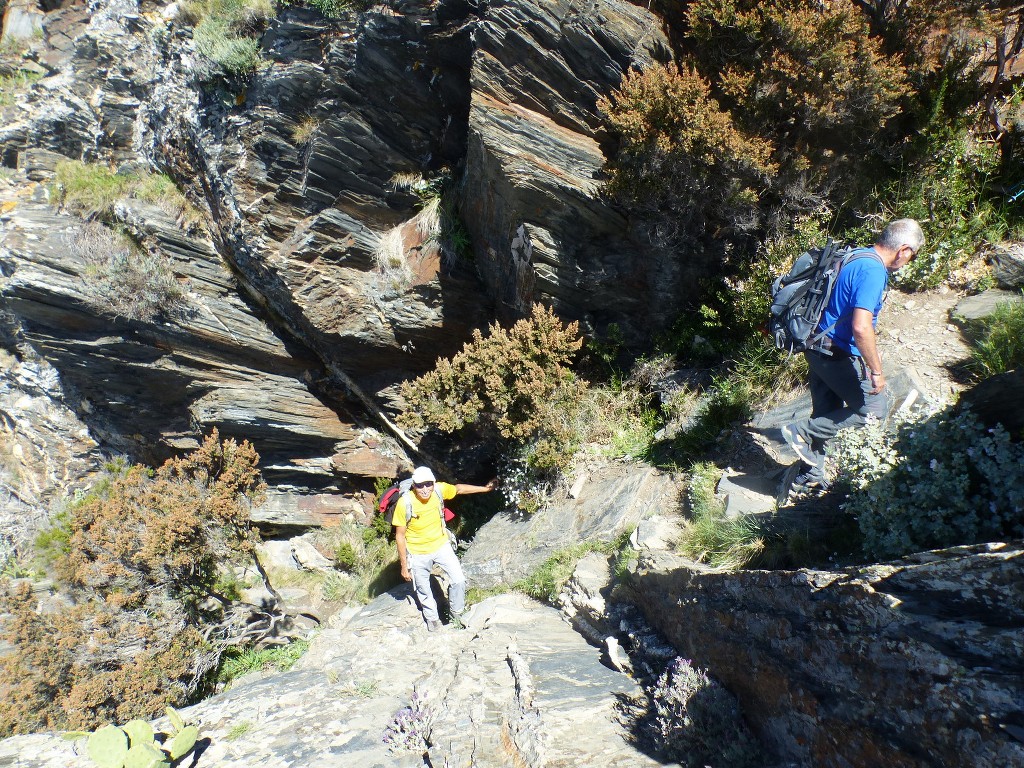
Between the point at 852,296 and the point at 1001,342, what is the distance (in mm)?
2053

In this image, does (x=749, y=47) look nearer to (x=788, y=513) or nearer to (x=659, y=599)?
(x=788, y=513)

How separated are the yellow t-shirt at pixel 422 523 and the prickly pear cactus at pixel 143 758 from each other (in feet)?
9.78

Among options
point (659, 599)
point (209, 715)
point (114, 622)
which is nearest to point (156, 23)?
point (114, 622)

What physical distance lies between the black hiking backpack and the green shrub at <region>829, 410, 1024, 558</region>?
3.54ft

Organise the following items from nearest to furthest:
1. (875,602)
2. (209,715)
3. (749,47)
→ 1. (875,602)
2. (209,715)
3. (749,47)

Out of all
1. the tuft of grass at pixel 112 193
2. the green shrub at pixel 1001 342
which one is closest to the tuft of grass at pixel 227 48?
the tuft of grass at pixel 112 193

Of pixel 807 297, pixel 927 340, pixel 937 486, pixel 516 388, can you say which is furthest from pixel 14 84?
pixel 937 486

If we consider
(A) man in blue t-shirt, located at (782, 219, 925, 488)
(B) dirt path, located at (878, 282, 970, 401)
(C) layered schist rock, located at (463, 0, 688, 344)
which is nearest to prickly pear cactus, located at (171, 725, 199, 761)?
(A) man in blue t-shirt, located at (782, 219, 925, 488)

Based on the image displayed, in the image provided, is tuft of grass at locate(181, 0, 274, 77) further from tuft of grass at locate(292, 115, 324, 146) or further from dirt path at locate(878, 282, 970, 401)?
dirt path at locate(878, 282, 970, 401)

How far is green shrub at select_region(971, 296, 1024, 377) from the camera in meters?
4.83

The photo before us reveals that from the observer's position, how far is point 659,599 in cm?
465

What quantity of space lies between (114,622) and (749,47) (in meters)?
10.1

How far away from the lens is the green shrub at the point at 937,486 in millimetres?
2781

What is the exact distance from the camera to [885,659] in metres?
2.50
